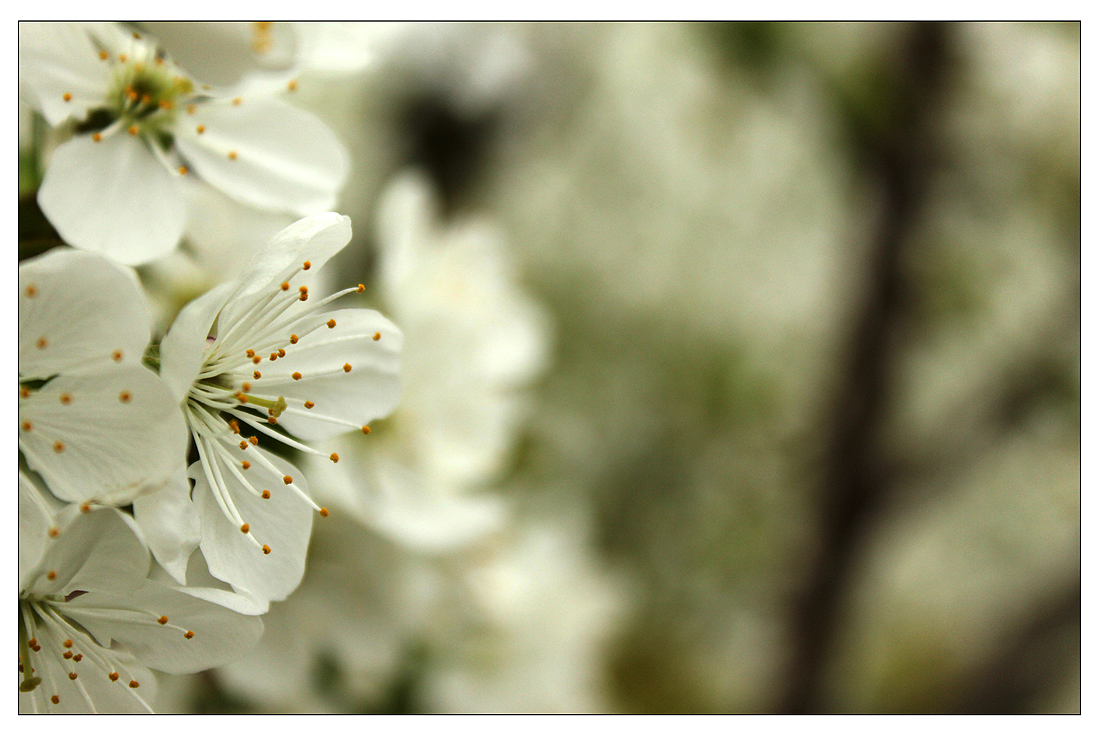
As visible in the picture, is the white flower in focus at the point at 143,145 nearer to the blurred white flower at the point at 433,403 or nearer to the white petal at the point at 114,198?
the white petal at the point at 114,198

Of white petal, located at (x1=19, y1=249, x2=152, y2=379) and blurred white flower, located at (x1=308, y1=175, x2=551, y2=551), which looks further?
blurred white flower, located at (x1=308, y1=175, x2=551, y2=551)

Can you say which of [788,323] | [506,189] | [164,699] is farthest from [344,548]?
[788,323]

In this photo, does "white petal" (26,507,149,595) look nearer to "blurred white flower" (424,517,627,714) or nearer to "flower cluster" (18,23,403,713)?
"flower cluster" (18,23,403,713)

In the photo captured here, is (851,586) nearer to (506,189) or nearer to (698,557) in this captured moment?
(698,557)

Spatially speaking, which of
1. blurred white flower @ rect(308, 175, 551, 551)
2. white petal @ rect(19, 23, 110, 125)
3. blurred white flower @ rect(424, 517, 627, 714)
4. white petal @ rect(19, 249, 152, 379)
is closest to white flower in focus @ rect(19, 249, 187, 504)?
white petal @ rect(19, 249, 152, 379)

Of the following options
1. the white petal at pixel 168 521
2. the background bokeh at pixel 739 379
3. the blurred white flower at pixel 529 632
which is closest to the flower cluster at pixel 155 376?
the white petal at pixel 168 521

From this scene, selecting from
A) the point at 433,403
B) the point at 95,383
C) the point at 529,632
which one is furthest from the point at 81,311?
the point at 529,632

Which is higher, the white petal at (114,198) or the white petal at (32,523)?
the white petal at (114,198)
